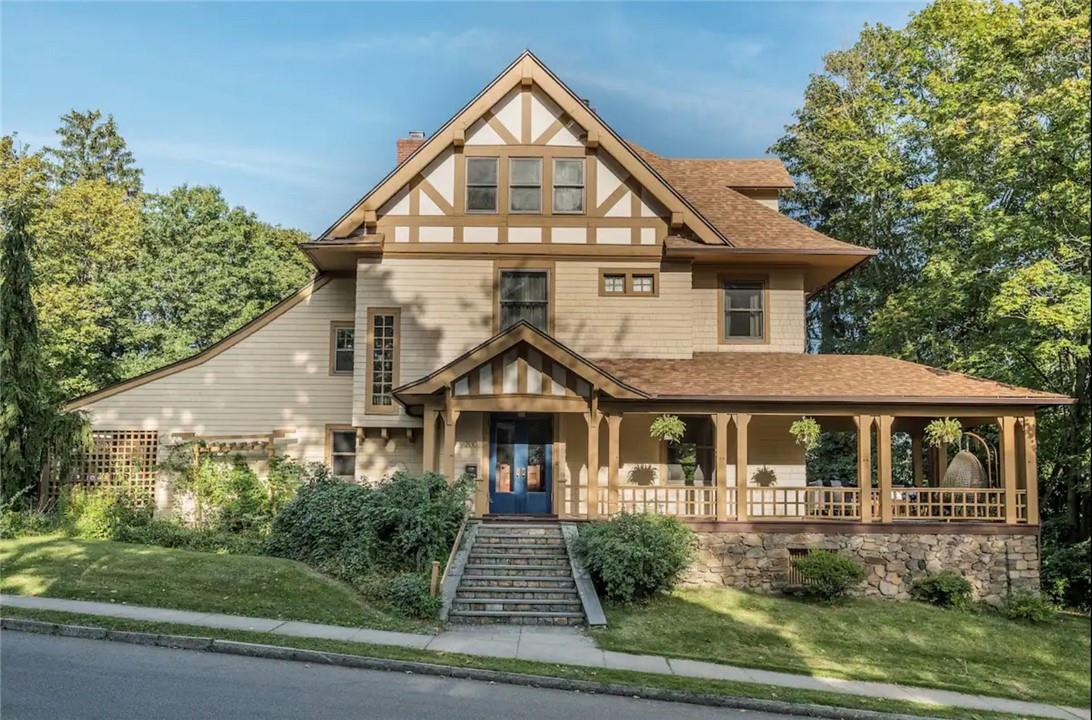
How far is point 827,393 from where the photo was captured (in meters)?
16.2

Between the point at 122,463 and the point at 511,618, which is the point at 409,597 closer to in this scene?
the point at 511,618

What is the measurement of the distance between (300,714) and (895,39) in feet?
98.0

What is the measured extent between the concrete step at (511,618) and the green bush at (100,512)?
337 inches

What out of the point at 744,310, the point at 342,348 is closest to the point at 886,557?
the point at 744,310

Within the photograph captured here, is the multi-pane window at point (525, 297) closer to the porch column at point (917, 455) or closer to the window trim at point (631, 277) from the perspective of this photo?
the window trim at point (631, 277)

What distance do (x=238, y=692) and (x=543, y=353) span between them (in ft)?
30.1

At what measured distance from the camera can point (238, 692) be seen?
27.3ft

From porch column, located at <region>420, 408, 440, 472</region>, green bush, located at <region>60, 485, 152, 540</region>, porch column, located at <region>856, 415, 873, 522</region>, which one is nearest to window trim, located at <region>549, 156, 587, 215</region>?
porch column, located at <region>420, 408, 440, 472</region>

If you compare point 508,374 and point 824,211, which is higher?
point 824,211

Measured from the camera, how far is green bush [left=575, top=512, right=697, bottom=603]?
43.8ft

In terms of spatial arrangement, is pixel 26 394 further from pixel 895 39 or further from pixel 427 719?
pixel 895 39

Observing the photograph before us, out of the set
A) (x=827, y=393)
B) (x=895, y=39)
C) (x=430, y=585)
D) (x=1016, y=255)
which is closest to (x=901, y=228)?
(x=895, y=39)

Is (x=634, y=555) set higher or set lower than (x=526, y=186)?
lower

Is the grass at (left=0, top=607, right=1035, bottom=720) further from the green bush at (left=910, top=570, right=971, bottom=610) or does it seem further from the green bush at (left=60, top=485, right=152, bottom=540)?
the green bush at (left=910, top=570, right=971, bottom=610)
